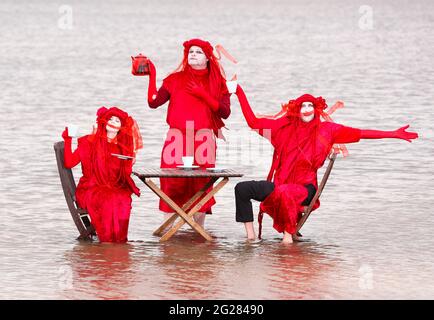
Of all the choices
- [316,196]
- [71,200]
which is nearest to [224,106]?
[316,196]

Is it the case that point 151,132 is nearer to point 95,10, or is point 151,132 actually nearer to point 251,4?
point 95,10

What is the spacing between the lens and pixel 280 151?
38.1 feet

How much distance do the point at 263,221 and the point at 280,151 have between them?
3.31ft

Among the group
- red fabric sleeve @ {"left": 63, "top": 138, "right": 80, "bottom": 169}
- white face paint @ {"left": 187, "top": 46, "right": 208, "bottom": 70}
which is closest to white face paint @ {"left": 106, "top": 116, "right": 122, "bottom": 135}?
red fabric sleeve @ {"left": 63, "top": 138, "right": 80, "bottom": 169}

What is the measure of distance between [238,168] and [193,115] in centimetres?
320

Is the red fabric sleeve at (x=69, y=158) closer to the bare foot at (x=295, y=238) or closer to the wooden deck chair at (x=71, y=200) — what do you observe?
the wooden deck chair at (x=71, y=200)

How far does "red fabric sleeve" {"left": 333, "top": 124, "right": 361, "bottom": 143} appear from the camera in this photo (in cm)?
1141

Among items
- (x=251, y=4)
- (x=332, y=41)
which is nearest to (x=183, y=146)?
(x=332, y=41)

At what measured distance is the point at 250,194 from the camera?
11375mm

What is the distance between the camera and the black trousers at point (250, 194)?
11375 mm

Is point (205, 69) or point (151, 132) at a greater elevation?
point (205, 69)

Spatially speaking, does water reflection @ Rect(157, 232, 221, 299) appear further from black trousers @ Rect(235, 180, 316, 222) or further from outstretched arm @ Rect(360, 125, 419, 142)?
outstretched arm @ Rect(360, 125, 419, 142)

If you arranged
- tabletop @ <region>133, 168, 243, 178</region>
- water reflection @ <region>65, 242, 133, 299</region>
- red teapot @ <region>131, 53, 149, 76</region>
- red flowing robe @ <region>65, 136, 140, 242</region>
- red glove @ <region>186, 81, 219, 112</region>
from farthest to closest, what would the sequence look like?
red teapot @ <region>131, 53, 149, 76</region>, red glove @ <region>186, 81, 219, 112</region>, red flowing robe @ <region>65, 136, 140, 242</region>, tabletop @ <region>133, 168, 243, 178</region>, water reflection @ <region>65, 242, 133, 299</region>

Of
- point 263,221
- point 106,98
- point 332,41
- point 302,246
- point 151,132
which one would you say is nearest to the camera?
point 302,246
